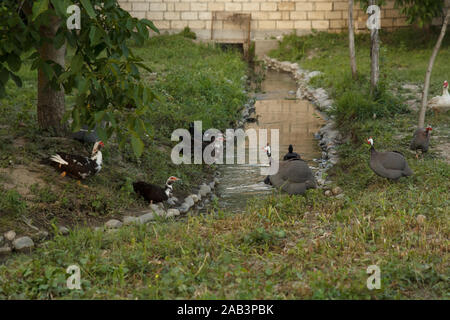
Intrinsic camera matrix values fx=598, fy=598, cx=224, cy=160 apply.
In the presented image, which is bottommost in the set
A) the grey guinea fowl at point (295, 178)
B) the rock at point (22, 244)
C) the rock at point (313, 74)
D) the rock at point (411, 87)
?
the rock at point (22, 244)

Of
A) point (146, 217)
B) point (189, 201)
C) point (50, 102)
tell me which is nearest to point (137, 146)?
point (146, 217)

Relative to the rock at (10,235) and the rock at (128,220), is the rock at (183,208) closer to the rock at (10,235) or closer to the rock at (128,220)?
the rock at (128,220)

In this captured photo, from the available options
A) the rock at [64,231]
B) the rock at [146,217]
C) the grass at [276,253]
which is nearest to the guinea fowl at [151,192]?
the rock at [146,217]

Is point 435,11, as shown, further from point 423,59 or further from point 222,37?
point 222,37

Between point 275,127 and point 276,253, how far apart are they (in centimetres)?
806

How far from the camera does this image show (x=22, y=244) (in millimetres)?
6789

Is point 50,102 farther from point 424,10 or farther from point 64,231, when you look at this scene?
point 424,10

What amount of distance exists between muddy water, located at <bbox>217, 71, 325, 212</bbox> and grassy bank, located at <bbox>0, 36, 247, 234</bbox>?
586mm

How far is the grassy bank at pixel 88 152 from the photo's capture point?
7645 mm

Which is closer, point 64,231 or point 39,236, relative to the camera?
point 39,236

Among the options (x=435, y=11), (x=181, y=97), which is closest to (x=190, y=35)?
(x=435, y=11)

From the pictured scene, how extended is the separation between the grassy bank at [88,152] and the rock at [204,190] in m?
0.21

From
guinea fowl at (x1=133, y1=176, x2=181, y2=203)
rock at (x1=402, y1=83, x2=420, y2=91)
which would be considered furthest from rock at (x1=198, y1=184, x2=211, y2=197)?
rock at (x1=402, y1=83, x2=420, y2=91)

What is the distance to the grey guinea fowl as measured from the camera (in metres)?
7.96
